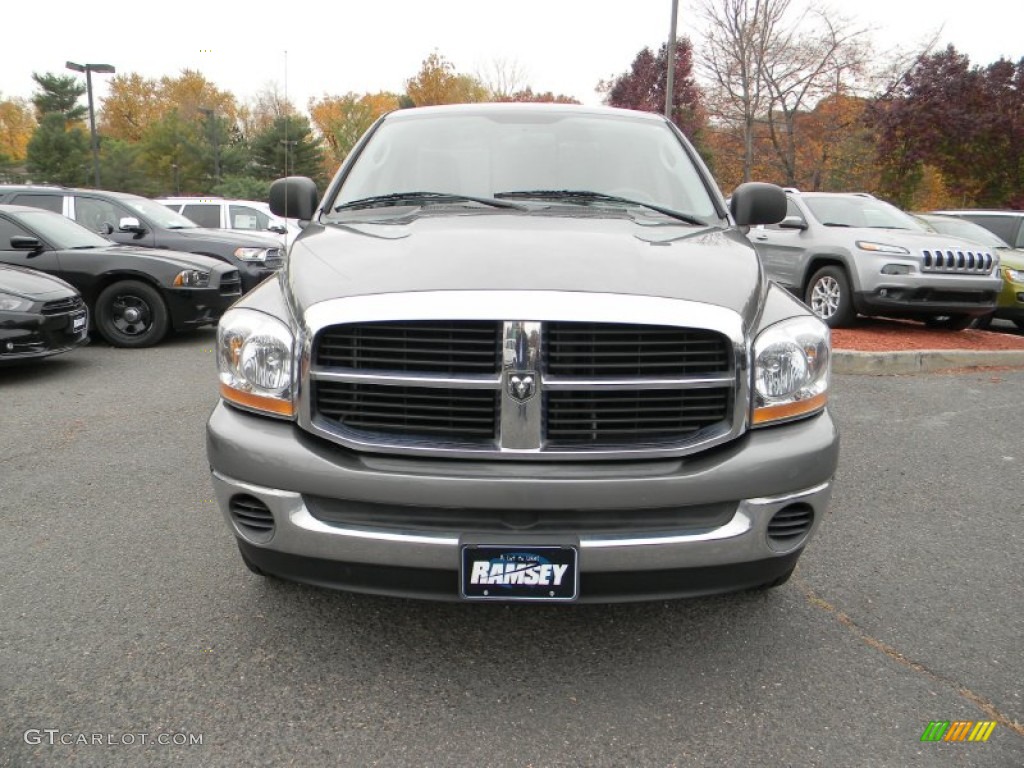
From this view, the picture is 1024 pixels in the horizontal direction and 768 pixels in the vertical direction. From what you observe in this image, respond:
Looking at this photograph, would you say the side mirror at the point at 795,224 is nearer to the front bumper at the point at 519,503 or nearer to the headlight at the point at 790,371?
the headlight at the point at 790,371

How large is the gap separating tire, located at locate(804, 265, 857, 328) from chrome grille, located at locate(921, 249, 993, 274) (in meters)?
0.82

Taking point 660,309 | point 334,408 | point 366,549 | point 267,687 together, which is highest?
point 660,309

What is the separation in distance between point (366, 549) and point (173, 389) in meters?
4.82

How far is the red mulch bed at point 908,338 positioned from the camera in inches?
317

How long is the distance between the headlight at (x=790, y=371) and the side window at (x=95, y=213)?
1018 centimetres

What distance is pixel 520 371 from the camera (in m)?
2.12

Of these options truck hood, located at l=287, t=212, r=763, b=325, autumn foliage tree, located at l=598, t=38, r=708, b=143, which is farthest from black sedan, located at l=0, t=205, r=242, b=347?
autumn foliage tree, located at l=598, t=38, r=708, b=143

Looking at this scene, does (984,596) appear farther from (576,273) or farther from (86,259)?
(86,259)

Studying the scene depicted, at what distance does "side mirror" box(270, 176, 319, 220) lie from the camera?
3614mm

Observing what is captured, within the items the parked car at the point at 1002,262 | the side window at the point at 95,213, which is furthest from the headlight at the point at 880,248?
the side window at the point at 95,213

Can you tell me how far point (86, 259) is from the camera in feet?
27.1

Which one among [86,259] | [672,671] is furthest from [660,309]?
[86,259]

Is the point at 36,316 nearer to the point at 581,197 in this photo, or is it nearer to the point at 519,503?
the point at 581,197

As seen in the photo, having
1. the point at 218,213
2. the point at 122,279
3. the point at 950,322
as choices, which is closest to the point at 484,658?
the point at 122,279
